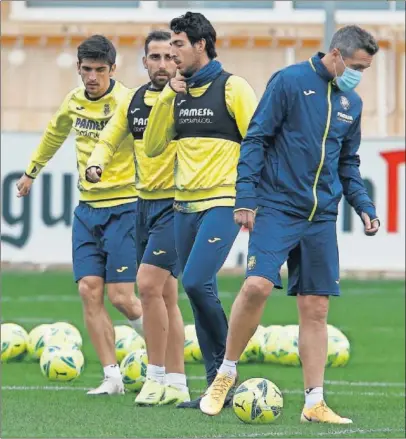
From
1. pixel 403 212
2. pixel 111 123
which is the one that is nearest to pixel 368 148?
pixel 403 212

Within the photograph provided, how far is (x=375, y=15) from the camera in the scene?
25.5 m

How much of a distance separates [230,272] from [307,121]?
1276cm

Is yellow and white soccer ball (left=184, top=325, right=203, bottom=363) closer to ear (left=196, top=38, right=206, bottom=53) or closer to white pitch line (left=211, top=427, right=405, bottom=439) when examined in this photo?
ear (left=196, top=38, right=206, bottom=53)

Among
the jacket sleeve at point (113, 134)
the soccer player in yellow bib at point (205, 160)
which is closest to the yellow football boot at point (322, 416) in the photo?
the soccer player in yellow bib at point (205, 160)

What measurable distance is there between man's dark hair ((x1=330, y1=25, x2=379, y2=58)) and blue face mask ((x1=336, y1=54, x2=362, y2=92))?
0.27 feet

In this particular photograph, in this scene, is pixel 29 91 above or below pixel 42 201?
above

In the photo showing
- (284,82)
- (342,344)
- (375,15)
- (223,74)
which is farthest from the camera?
(375,15)

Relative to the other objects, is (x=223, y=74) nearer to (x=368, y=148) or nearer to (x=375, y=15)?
(x=368, y=148)

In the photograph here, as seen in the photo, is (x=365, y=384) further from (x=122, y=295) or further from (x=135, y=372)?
(x=122, y=295)

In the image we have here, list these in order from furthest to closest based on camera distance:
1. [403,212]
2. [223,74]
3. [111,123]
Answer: [403,212] → [111,123] → [223,74]

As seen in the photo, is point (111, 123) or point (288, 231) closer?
point (288, 231)

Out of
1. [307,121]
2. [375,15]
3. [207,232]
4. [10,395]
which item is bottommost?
[10,395]

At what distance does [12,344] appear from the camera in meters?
13.1

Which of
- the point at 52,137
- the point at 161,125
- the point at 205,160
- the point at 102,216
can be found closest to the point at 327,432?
the point at 205,160
